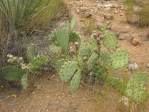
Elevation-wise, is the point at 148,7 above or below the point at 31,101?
above

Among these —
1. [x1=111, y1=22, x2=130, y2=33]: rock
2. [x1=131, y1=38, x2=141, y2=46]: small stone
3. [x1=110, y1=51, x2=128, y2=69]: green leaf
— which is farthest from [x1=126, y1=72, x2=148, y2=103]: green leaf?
[x1=111, y1=22, x2=130, y2=33]: rock

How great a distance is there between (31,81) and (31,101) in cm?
22

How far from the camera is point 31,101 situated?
3.03 m

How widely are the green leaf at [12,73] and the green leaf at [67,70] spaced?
1.31 ft

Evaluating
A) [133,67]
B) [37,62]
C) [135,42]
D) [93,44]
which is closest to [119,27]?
[135,42]

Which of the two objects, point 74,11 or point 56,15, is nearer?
point 56,15

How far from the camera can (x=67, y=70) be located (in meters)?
2.86

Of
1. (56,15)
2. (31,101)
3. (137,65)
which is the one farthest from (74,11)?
(31,101)

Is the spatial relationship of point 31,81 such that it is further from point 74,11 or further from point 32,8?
point 74,11

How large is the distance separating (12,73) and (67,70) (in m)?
0.47

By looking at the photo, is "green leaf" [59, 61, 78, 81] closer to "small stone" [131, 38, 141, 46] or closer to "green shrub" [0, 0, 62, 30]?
"green shrub" [0, 0, 62, 30]

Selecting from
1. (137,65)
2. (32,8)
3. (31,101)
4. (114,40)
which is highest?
(32,8)

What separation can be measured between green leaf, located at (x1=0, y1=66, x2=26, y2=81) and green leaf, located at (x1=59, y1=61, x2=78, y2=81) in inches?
15.8

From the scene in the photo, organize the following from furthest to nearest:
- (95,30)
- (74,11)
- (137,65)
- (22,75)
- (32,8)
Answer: (74,11), (95,30), (32,8), (137,65), (22,75)
